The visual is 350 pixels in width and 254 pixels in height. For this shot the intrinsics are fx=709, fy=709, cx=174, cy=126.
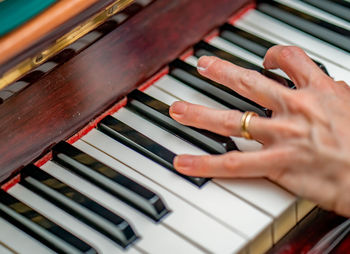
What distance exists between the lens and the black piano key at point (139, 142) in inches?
69.1

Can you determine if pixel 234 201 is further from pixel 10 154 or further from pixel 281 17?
pixel 281 17

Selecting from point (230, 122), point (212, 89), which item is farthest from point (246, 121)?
point (212, 89)

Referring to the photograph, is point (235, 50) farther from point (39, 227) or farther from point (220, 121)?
point (39, 227)

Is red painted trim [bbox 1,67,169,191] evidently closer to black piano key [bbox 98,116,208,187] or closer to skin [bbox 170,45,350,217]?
black piano key [bbox 98,116,208,187]

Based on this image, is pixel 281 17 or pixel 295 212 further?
pixel 281 17

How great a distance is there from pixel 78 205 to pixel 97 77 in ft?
1.17

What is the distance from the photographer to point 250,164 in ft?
5.43

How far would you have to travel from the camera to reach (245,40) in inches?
82.8

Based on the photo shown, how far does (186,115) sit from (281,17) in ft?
1.88

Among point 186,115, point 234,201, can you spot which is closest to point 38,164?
point 186,115

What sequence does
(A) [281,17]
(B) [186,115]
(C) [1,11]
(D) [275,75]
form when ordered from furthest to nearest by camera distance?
(A) [281,17], (D) [275,75], (B) [186,115], (C) [1,11]

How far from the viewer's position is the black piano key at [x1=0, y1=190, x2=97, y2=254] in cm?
161

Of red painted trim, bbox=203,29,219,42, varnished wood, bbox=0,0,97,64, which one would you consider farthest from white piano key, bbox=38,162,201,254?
red painted trim, bbox=203,29,219,42

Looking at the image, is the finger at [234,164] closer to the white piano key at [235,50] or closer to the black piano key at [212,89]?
the black piano key at [212,89]
